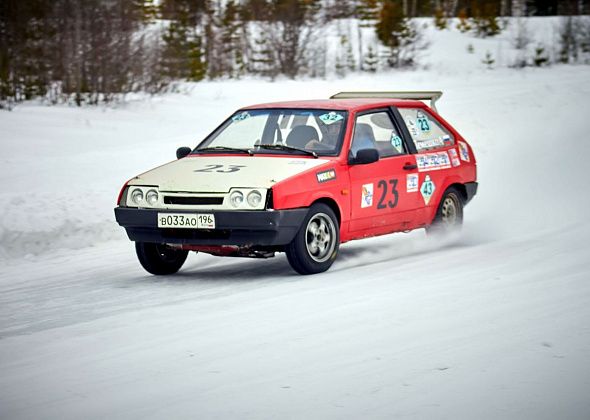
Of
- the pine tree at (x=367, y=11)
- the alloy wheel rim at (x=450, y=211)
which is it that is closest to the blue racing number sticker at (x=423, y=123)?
the alloy wheel rim at (x=450, y=211)

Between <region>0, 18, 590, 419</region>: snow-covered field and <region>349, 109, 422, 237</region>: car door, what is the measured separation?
356mm

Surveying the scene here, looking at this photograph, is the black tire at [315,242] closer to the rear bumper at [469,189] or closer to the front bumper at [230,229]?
the front bumper at [230,229]

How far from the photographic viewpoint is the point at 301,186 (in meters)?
8.57

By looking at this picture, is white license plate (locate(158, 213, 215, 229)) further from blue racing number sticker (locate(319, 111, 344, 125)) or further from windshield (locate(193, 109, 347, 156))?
blue racing number sticker (locate(319, 111, 344, 125))

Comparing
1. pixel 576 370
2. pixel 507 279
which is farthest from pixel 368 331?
pixel 507 279

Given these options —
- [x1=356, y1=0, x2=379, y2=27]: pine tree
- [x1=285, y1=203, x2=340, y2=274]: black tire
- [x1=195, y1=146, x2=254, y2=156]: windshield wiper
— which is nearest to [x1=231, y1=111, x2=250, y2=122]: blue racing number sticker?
[x1=195, y1=146, x2=254, y2=156]: windshield wiper

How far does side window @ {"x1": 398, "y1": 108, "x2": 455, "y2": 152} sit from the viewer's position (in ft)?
34.1

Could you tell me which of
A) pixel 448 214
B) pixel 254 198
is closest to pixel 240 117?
pixel 254 198

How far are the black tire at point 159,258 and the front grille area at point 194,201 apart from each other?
67 centimetres

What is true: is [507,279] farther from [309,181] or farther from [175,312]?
[175,312]

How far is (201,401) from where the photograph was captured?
5023mm

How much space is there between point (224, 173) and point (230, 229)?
51 centimetres

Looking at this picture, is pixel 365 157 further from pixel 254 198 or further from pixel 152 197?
pixel 152 197

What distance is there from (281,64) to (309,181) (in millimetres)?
21936
